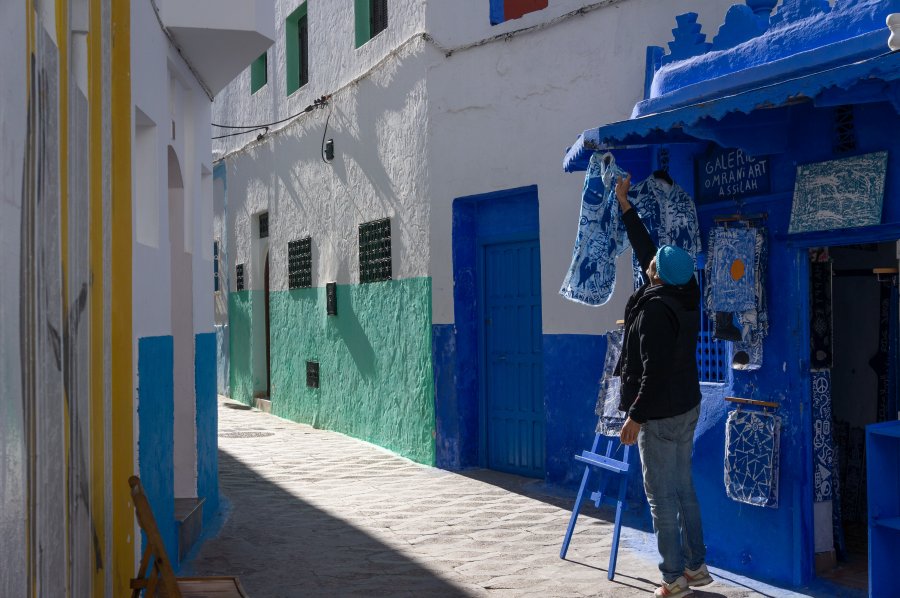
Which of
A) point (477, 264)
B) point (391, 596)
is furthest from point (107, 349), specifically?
point (477, 264)

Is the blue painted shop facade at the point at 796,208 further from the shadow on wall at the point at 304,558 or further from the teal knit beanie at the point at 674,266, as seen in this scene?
the shadow on wall at the point at 304,558

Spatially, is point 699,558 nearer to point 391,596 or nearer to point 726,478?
point 726,478

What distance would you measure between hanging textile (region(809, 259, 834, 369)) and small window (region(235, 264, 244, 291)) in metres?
12.5

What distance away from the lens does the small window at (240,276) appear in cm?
1750

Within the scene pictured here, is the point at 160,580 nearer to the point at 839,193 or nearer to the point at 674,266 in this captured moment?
the point at 674,266

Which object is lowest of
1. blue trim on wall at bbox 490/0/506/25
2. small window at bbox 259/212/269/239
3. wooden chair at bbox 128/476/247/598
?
wooden chair at bbox 128/476/247/598

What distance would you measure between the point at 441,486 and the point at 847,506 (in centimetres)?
362

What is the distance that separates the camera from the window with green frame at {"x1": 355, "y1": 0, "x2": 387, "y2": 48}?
1232cm

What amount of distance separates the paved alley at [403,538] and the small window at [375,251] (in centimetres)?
205

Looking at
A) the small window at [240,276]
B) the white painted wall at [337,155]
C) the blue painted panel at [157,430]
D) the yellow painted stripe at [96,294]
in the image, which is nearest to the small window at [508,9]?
the white painted wall at [337,155]

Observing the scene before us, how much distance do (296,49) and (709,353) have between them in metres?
9.99

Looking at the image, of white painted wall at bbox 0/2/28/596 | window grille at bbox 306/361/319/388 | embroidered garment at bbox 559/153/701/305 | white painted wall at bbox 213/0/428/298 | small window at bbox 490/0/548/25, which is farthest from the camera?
window grille at bbox 306/361/319/388

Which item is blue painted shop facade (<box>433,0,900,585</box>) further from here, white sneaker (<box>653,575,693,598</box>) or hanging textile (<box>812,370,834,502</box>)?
white sneaker (<box>653,575,693,598</box>)

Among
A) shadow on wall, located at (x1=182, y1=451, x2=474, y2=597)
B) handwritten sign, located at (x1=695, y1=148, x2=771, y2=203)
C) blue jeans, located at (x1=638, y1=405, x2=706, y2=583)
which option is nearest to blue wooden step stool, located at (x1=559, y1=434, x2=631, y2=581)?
blue jeans, located at (x1=638, y1=405, x2=706, y2=583)
